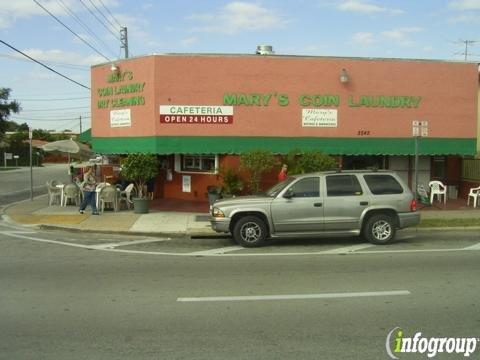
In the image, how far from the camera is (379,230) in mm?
11859

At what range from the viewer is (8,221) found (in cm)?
1652

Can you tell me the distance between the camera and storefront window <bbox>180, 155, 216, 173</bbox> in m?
19.2

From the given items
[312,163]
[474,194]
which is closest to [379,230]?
[312,163]

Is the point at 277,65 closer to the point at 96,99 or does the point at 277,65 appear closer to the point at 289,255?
the point at 96,99

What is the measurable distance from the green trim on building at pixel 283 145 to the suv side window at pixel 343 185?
6420 mm

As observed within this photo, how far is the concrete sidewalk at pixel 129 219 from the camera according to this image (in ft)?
45.9

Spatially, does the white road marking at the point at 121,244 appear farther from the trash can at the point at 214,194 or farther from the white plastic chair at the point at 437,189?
the white plastic chair at the point at 437,189

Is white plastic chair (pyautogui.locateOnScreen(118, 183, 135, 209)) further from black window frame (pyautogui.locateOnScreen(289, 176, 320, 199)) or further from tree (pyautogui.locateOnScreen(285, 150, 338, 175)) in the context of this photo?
black window frame (pyautogui.locateOnScreen(289, 176, 320, 199))

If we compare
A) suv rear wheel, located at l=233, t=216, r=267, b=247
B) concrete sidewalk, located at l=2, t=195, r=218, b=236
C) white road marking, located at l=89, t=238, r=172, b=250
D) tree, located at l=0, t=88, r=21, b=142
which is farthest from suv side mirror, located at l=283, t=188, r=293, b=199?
tree, located at l=0, t=88, r=21, b=142

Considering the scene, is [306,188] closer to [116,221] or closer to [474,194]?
[116,221]

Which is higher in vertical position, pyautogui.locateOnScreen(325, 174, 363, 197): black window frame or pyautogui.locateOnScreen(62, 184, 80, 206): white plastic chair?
pyautogui.locateOnScreen(325, 174, 363, 197): black window frame

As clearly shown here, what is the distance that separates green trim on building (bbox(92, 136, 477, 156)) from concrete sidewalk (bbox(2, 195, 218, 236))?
2381 mm

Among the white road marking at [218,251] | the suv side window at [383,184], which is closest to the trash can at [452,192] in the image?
the suv side window at [383,184]

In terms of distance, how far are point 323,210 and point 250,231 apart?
1.66 metres
